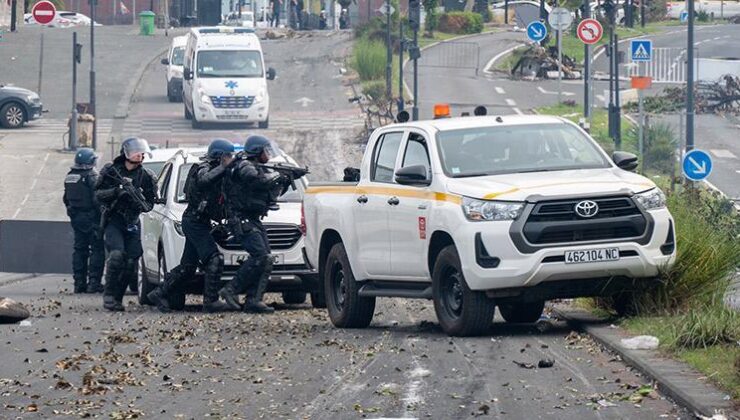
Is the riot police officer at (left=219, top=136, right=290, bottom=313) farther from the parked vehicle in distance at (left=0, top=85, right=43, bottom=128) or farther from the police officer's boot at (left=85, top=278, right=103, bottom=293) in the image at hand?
the parked vehicle in distance at (left=0, top=85, right=43, bottom=128)

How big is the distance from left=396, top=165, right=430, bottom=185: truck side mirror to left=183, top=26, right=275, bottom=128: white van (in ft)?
111

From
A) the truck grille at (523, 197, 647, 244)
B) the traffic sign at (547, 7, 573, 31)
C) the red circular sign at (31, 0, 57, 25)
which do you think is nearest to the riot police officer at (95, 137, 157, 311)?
the truck grille at (523, 197, 647, 244)

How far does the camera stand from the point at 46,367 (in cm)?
1155

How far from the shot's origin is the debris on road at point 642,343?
37.7ft

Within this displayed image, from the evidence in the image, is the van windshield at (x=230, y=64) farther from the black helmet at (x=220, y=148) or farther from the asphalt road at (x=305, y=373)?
the asphalt road at (x=305, y=373)

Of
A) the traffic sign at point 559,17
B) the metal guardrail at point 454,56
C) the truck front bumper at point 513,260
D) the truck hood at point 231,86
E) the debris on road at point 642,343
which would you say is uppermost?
the traffic sign at point 559,17

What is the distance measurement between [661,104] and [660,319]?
140 feet

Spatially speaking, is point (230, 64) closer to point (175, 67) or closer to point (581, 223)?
point (175, 67)

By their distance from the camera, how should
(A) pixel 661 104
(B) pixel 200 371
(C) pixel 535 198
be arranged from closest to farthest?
(B) pixel 200 371
(C) pixel 535 198
(A) pixel 661 104

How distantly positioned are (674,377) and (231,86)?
37.7 metres

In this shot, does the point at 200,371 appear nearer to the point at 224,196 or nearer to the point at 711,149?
the point at 224,196

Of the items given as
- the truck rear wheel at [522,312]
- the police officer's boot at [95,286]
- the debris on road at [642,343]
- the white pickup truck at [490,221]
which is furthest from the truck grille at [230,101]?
the debris on road at [642,343]

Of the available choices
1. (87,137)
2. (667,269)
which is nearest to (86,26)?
(87,137)

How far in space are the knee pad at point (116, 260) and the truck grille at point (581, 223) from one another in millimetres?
6224
